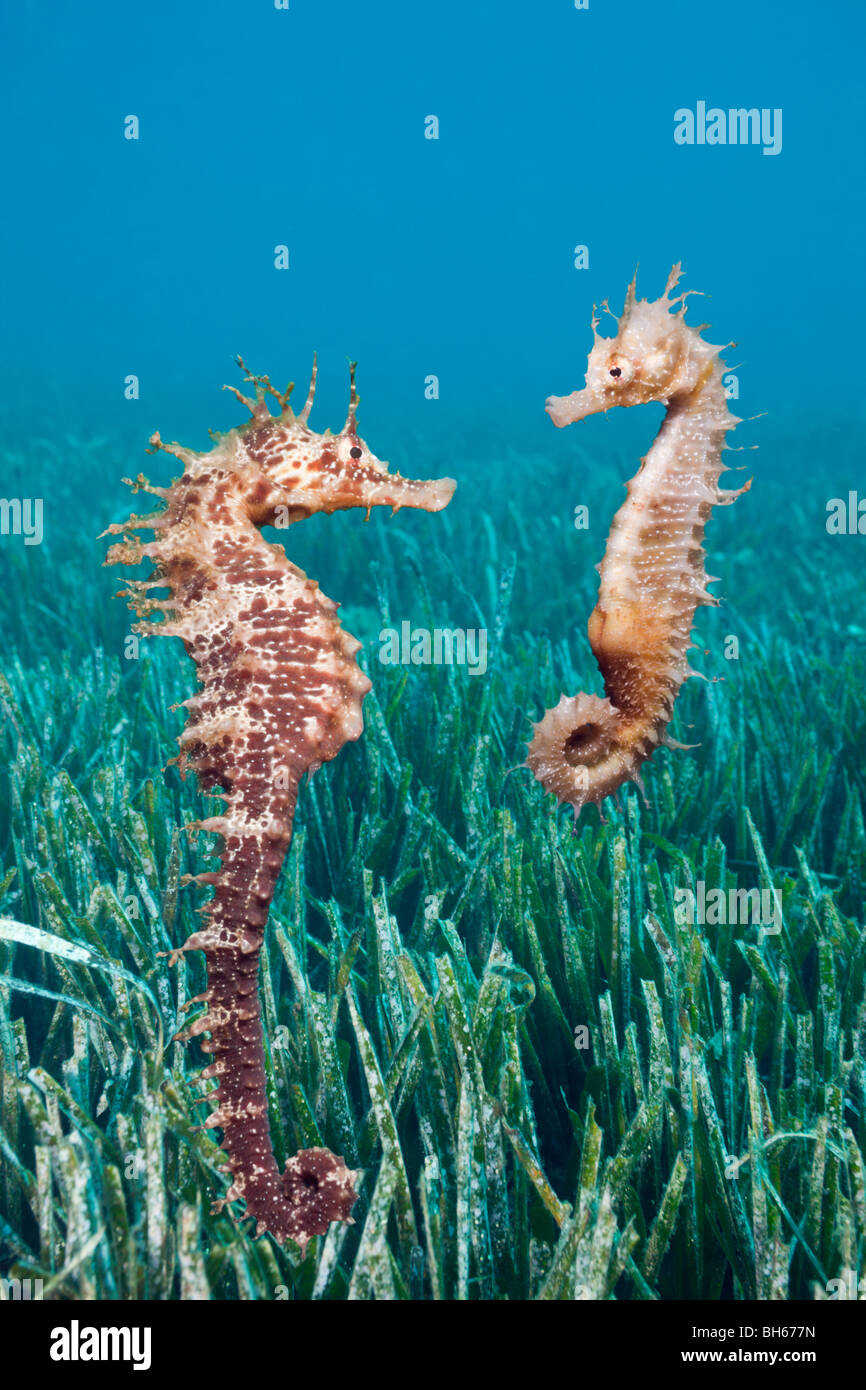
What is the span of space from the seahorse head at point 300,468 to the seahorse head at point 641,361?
259 millimetres

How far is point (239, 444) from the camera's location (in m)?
1.39

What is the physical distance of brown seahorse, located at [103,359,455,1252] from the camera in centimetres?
129

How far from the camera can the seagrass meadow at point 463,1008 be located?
1332mm

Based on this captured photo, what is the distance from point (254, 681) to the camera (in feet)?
4.33

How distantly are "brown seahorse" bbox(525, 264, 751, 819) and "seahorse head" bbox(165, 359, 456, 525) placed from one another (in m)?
0.30

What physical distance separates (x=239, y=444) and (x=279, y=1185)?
107cm

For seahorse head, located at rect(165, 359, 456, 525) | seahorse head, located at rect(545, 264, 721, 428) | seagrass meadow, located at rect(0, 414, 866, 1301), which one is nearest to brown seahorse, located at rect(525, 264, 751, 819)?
seahorse head, located at rect(545, 264, 721, 428)

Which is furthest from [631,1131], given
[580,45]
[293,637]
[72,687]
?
[580,45]

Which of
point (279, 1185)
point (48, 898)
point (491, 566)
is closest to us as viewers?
point (279, 1185)

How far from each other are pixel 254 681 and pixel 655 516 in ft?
2.22

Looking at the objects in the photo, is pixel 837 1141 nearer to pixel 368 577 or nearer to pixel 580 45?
pixel 368 577

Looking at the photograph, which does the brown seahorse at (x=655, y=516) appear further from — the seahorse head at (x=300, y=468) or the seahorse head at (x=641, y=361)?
the seahorse head at (x=300, y=468)

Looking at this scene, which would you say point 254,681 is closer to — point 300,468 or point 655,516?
point 300,468

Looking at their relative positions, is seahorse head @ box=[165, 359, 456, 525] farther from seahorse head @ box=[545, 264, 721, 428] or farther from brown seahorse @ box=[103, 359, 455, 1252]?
seahorse head @ box=[545, 264, 721, 428]
